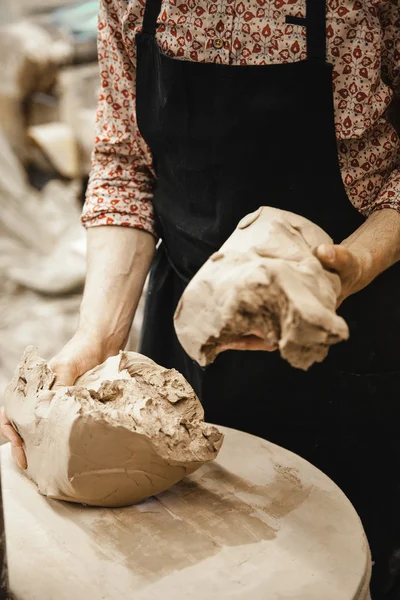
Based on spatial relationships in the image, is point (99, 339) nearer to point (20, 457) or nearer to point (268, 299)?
point (20, 457)

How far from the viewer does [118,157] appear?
211cm

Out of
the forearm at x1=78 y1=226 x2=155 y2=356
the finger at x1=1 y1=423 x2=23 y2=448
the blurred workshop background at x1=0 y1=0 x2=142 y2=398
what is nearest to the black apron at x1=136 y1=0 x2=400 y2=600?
the forearm at x1=78 y1=226 x2=155 y2=356

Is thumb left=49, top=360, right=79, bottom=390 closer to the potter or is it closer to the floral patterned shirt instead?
the potter

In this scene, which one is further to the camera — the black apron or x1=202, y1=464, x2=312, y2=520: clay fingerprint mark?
the black apron

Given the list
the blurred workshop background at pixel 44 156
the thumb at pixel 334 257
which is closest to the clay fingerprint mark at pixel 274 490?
the thumb at pixel 334 257

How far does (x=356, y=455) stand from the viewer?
2043 millimetres

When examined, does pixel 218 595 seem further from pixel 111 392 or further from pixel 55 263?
pixel 55 263

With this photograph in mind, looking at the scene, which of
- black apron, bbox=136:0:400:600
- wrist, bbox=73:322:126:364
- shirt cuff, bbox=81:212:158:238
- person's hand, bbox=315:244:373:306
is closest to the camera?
person's hand, bbox=315:244:373:306

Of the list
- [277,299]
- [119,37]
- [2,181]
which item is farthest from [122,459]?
[2,181]

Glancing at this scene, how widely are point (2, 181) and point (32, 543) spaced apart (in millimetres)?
4166

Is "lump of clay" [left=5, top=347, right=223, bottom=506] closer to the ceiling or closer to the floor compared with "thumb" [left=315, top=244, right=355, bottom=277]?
closer to the floor

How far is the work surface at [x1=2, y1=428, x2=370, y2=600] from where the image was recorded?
1.39 meters

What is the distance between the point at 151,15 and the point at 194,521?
4.08 feet

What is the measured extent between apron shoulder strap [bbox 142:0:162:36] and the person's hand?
2.57ft
